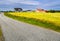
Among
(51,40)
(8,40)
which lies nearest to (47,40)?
(51,40)

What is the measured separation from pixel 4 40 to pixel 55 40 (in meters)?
2.80

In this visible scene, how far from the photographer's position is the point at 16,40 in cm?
1195

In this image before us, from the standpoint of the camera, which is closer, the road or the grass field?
the road

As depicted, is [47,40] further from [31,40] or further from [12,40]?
[12,40]

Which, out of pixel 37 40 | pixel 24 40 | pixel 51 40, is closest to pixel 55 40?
pixel 51 40

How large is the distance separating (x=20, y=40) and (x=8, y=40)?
654mm

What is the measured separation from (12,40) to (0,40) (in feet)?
2.14

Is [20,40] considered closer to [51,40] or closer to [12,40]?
[12,40]

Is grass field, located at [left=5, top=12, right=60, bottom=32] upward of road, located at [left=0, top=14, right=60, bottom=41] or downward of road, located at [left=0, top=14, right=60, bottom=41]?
downward

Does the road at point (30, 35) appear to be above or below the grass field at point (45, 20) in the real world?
above

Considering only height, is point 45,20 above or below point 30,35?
below

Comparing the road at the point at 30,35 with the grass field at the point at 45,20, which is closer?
the road at the point at 30,35

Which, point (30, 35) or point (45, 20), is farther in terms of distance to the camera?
point (45, 20)

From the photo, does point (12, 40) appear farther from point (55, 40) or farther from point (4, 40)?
point (55, 40)
